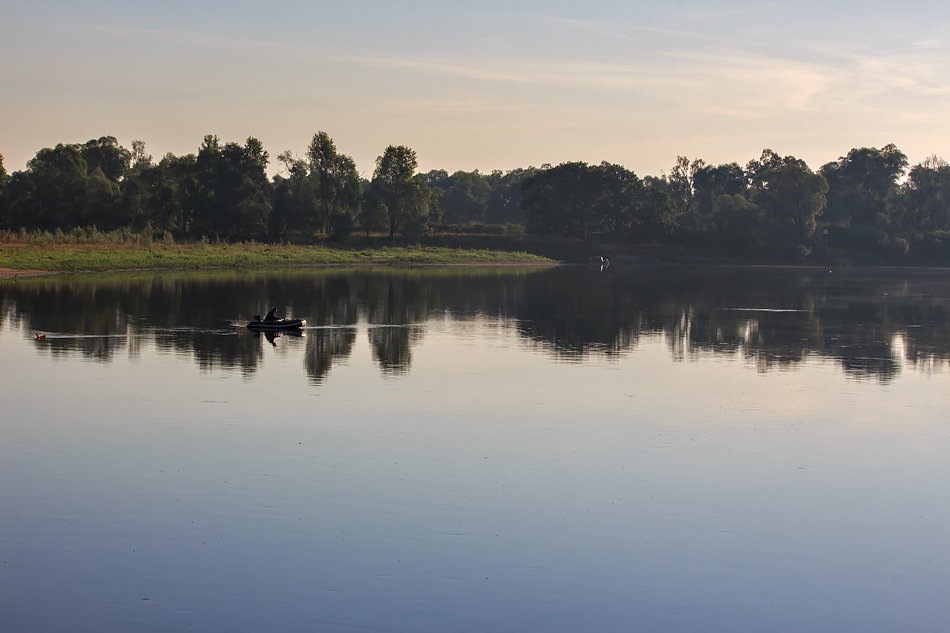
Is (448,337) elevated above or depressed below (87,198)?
below

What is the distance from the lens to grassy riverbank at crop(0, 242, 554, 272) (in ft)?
348

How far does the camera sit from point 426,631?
A: 15.2m

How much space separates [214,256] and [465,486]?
4392 inches

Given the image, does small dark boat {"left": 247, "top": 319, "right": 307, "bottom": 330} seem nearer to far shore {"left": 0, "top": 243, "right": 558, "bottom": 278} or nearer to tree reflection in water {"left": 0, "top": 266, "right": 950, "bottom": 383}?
tree reflection in water {"left": 0, "top": 266, "right": 950, "bottom": 383}

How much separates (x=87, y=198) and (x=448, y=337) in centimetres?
12254

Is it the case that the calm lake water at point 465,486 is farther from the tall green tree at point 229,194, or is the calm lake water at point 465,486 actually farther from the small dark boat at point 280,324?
the tall green tree at point 229,194

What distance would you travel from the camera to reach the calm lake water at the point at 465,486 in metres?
16.4

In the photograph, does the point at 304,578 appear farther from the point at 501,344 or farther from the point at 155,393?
the point at 501,344

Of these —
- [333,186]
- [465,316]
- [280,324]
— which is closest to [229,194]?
[333,186]

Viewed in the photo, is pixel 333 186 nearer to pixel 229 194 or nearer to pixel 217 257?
pixel 229 194

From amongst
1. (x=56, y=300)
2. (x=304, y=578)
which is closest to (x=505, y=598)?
(x=304, y=578)

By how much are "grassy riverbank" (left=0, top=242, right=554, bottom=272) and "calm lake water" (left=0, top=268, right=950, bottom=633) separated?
59.9 metres

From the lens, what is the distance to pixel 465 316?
67.1m

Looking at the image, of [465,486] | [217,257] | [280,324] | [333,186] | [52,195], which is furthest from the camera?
[333,186]
